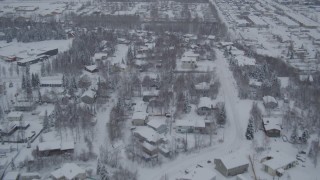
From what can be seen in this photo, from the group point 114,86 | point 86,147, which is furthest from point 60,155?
point 114,86

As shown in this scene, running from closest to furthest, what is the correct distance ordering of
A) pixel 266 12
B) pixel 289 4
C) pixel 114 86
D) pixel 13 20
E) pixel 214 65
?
pixel 114 86 < pixel 214 65 < pixel 13 20 < pixel 266 12 < pixel 289 4

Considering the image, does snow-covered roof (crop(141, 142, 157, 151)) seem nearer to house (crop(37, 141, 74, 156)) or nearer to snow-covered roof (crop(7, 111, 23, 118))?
house (crop(37, 141, 74, 156))

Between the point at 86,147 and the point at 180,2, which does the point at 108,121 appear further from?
the point at 180,2

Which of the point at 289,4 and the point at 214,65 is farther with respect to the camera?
the point at 289,4

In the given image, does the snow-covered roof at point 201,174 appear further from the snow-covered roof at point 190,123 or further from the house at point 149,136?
the snow-covered roof at point 190,123

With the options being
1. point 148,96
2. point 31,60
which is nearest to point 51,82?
point 31,60

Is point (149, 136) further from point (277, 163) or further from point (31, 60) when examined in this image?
point (31, 60)

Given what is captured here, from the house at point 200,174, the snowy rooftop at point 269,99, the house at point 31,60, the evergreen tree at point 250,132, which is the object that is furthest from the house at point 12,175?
the house at point 31,60

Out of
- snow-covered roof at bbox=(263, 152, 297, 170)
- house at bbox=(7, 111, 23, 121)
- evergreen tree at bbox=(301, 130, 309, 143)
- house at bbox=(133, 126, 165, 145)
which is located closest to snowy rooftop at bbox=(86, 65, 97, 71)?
house at bbox=(7, 111, 23, 121)
